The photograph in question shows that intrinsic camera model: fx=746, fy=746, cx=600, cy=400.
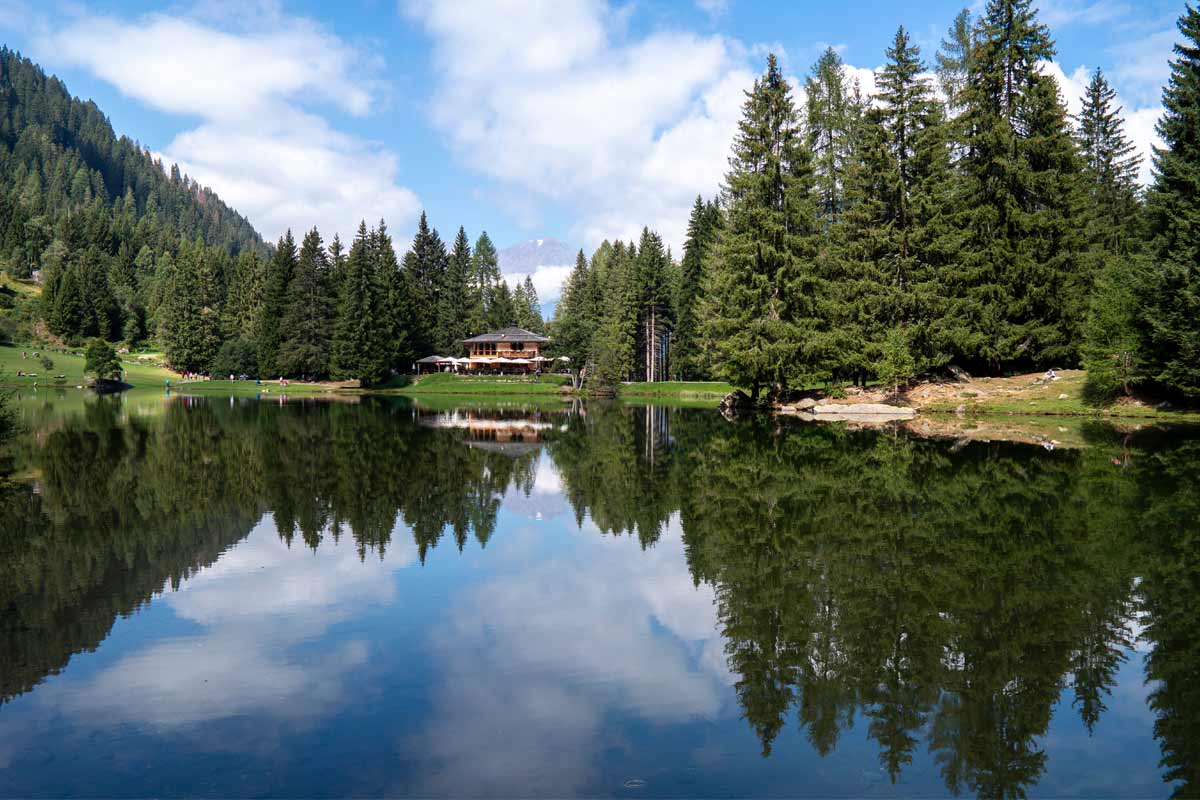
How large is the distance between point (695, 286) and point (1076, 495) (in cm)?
5677

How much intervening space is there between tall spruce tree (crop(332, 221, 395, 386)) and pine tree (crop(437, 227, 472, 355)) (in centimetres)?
1602

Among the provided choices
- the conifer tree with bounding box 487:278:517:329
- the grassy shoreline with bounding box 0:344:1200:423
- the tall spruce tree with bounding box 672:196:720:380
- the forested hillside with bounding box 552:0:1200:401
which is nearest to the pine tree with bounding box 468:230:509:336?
the conifer tree with bounding box 487:278:517:329

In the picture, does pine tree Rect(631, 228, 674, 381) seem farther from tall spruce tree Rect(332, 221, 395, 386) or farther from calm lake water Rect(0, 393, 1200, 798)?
calm lake water Rect(0, 393, 1200, 798)

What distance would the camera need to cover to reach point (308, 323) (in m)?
74.7

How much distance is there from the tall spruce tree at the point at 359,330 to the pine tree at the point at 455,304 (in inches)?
631

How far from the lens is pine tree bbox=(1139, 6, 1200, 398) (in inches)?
1196

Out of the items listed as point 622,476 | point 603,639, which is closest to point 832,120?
point 622,476

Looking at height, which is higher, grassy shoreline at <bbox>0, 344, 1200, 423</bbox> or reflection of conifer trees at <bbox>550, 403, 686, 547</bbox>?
grassy shoreline at <bbox>0, 344, 1200, 423</bbox>

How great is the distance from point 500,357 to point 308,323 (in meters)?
21.7

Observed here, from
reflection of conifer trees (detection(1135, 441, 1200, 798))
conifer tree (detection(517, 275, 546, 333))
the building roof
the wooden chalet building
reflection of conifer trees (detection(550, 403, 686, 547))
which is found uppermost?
conifer tree (detection(517, 275, 546, 333))

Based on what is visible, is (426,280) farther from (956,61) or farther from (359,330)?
(956,61)

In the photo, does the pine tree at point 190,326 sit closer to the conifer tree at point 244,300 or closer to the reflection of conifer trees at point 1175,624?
the conifer tree at point 244,300

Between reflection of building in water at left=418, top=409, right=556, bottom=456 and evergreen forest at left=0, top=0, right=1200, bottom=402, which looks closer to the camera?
reflection of building in water at left=418, top=409, right=556, bottom=456

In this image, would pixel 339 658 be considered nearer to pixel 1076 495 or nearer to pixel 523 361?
pixel 1076 495
